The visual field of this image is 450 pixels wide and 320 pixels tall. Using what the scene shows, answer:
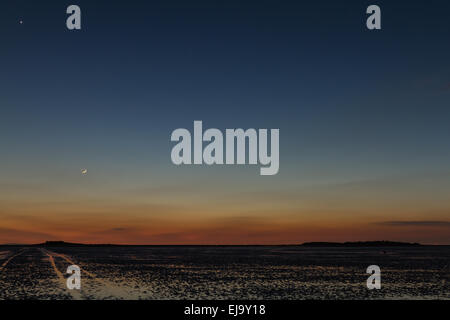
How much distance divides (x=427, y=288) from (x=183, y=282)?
23924 millimetres

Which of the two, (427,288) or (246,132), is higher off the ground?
(246,132)

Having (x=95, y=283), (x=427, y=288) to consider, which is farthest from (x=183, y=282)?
(x=427, y=288)

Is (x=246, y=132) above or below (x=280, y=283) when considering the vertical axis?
above

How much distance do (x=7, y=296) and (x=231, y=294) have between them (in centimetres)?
1725

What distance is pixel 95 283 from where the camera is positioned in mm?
48750

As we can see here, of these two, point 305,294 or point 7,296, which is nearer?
point 7,296
